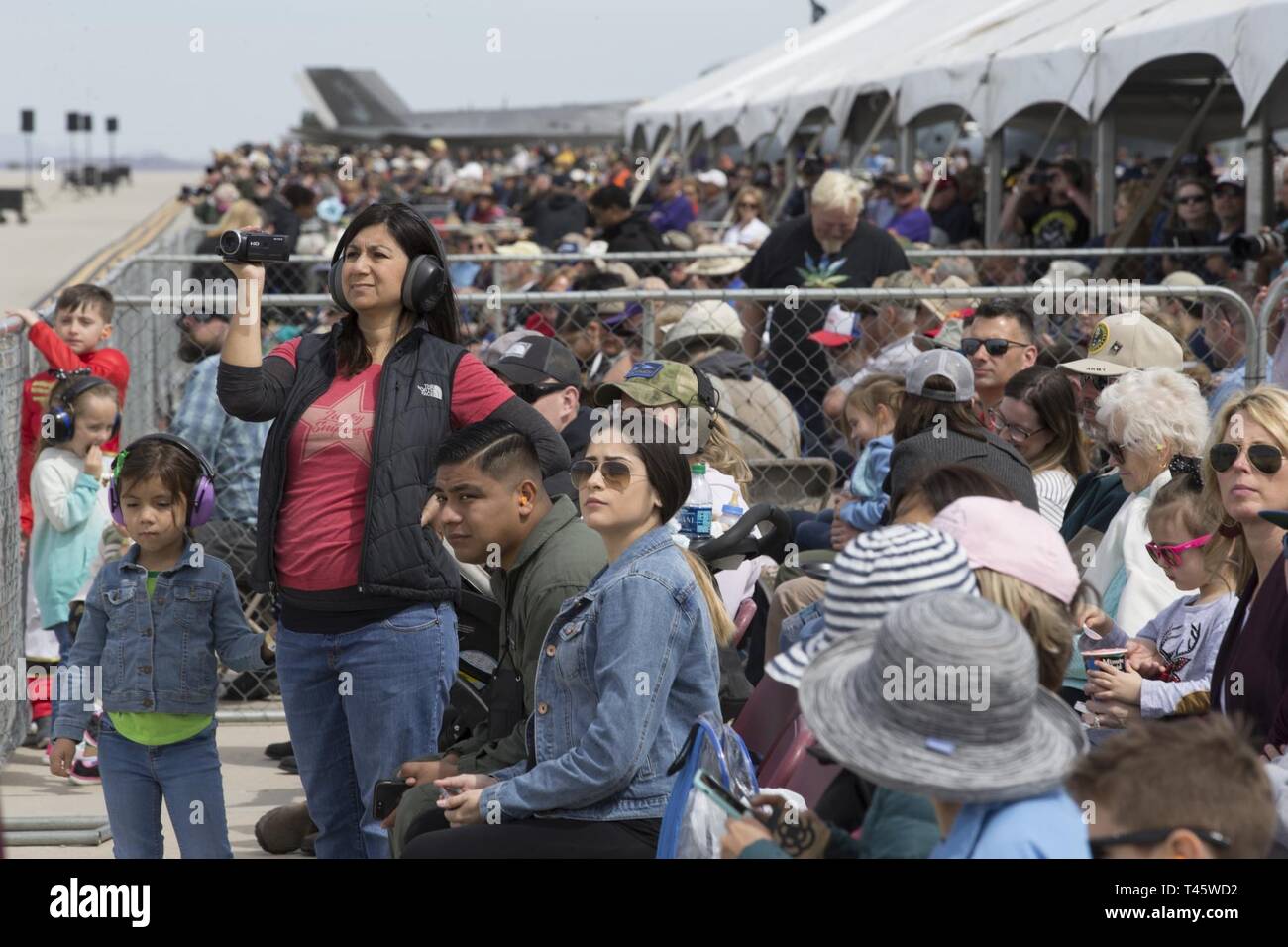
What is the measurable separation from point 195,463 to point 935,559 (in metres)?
2.69

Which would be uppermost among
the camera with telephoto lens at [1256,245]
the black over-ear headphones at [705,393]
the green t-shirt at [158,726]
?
the camera with telephoto lens at [1256,245]

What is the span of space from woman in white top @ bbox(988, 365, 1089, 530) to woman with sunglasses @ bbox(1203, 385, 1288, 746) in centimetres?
144

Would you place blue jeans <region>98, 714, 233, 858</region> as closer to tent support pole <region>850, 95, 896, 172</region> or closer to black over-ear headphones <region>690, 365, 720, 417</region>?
black over-ear headphones <region>690, 365, 720, 417</region>

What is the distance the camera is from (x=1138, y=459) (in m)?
4.97

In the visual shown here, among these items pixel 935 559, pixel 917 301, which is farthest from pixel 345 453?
pixel 917 301

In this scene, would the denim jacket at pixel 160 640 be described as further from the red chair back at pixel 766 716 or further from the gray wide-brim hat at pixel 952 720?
the gray wide-brim hat at pixel 952 720

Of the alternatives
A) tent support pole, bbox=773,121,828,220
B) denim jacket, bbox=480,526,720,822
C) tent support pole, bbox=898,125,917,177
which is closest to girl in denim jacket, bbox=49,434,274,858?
denim jacket, bbox=480,526,720,822

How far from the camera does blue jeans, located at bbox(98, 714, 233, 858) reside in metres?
4.43

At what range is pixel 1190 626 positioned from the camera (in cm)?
416

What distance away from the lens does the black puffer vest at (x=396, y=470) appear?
13.6 ft

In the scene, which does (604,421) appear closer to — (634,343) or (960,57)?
(634,343)

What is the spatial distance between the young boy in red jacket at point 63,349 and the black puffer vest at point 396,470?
3.05 m

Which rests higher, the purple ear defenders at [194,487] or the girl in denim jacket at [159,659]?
the purple ear defenders at [194,487]

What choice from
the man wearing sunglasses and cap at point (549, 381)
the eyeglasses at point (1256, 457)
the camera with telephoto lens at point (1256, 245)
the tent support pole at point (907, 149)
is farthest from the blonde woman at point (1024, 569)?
the tent support pole at point (907, 149)
